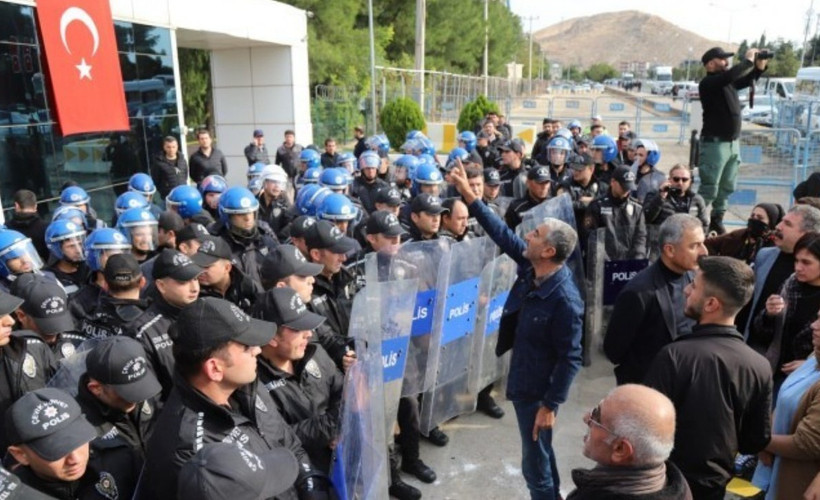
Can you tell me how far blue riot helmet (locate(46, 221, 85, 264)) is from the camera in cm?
484

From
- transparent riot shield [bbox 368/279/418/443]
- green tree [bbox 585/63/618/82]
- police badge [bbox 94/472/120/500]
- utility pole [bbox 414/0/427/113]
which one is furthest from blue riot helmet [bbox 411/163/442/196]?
green tree [bbox 585/63/618/82]

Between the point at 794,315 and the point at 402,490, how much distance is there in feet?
8.65

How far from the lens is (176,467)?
6.89 feet

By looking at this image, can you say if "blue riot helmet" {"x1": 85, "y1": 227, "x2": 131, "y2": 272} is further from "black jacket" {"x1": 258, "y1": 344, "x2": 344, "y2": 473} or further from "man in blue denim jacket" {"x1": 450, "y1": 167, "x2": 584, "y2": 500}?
"man in blue denim jacket" {"x1": 450, "y1": 167, "x2": 584, "y2": 500}

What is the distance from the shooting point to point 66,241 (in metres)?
4.84

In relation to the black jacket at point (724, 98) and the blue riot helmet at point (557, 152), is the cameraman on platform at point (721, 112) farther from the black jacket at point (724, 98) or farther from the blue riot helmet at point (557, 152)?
the blue riot helmet at point (557, 152)

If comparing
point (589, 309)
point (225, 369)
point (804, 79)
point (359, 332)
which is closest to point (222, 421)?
point (225, 369)

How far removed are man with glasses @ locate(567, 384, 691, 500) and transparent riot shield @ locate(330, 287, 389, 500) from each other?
103 cm

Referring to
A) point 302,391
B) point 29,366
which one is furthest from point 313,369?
point 29,366

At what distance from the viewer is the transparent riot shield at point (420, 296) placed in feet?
13.4

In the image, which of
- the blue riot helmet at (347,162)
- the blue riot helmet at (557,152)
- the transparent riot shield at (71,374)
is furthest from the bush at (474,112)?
the transparent riot shield at (71,374)

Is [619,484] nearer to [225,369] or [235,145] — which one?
[225,369]

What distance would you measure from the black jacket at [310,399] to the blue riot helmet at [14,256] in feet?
8.78

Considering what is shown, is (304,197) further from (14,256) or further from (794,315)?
(794,315)
